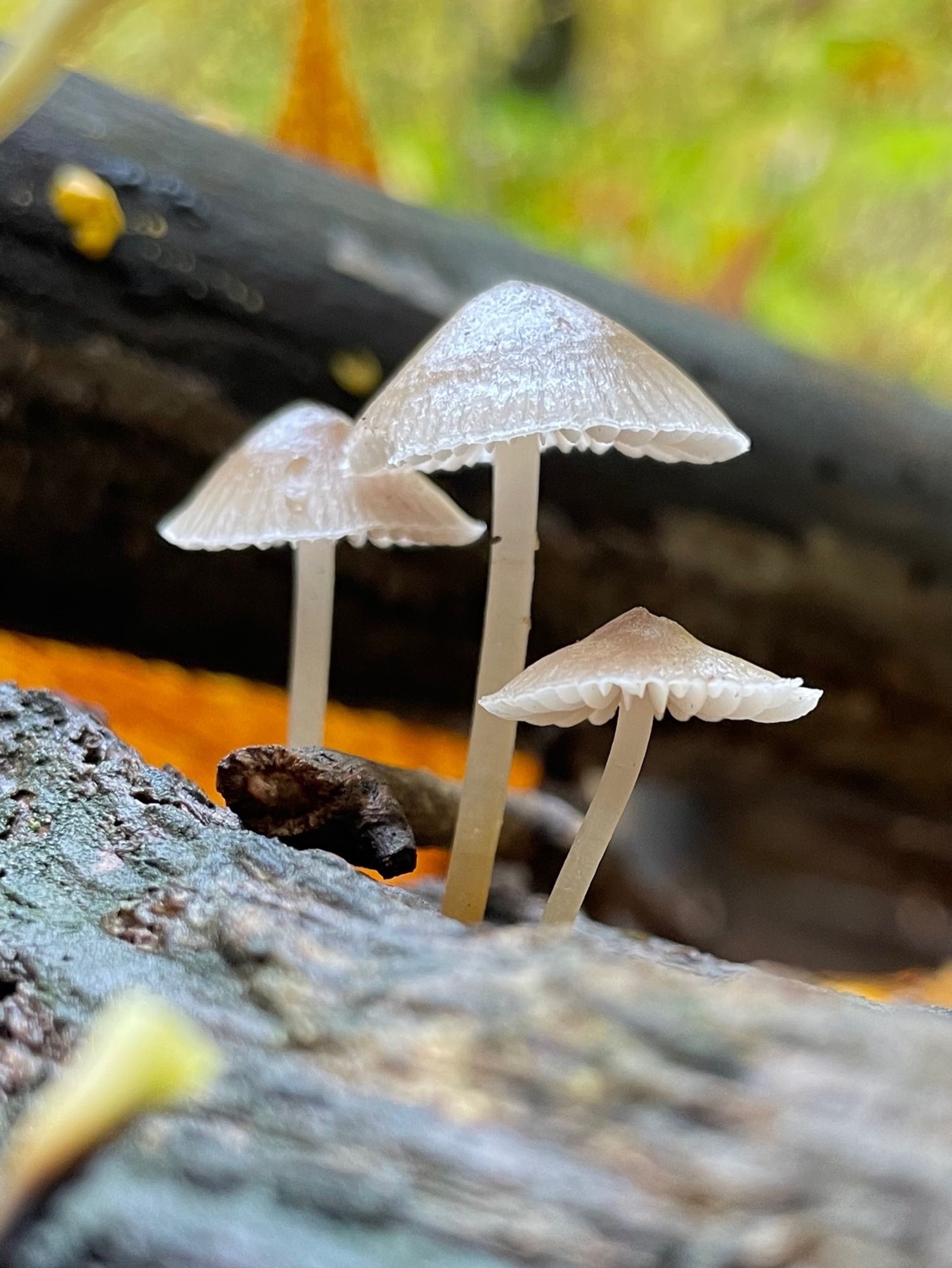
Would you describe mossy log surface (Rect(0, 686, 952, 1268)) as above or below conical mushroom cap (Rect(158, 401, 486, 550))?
below

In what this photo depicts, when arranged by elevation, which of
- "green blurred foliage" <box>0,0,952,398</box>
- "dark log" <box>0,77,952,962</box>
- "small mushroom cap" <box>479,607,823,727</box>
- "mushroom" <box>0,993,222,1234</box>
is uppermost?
"green blurred foliage" <box>0,0,952,398</box>

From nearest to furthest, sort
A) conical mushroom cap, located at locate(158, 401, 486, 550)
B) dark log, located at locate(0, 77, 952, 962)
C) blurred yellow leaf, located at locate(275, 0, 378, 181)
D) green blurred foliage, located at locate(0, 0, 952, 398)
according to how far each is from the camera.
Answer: conical mushroom cap, located at locate(158, 401, 486, 550) → dark log, located at locate(0, 77, 952, 962) → blurred yellow leaf, located at locate(275, 0, 378, 181) → green blurred foliage, located at locate(0, 0, 952, 398)

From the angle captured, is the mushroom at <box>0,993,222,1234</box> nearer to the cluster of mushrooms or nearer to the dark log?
the cluster of mushrooms

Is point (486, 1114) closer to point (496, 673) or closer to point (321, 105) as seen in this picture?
point (496, 673)

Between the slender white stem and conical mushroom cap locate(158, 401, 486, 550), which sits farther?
conical mushroom cap locate(158, 401, 486, 550)

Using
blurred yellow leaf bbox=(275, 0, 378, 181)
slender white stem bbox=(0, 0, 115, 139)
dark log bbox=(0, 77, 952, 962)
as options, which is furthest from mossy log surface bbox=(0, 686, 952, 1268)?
blurred yellow leaf bbox=(275, 0, 378, 181)
